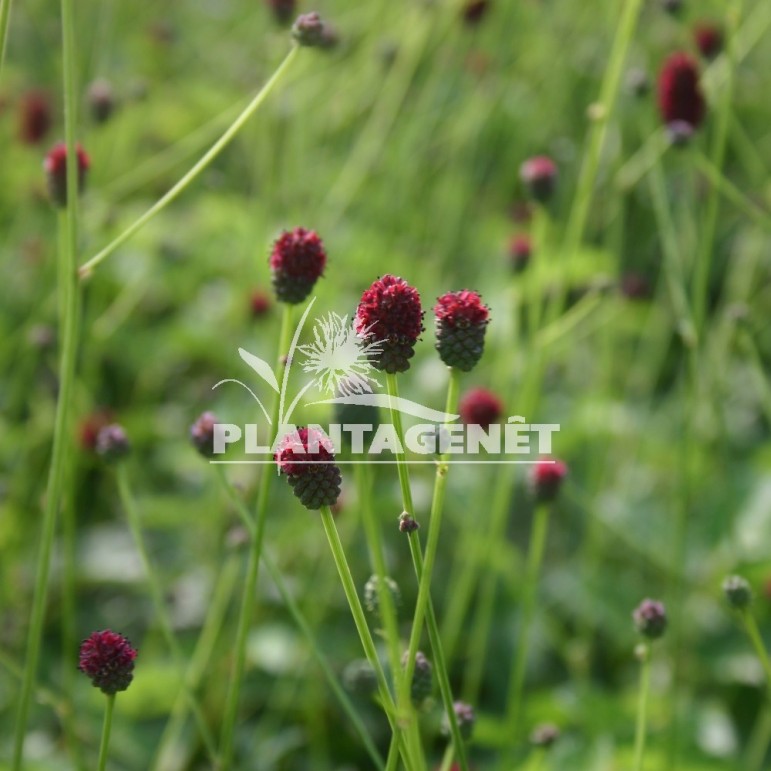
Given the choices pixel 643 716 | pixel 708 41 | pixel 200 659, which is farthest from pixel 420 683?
pixel 708 41

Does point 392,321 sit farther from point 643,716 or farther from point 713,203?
point 713,203

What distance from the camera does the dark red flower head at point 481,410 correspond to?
4.70 ft

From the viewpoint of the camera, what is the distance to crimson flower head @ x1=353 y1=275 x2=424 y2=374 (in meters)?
0.73

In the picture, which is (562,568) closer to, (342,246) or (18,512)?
(342,246)

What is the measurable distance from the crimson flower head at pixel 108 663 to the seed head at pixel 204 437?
0.94ft

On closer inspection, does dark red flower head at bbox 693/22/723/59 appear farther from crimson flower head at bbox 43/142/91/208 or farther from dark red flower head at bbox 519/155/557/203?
crimson flower head at bbox 43/142/91/208

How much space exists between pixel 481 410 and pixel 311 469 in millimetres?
750

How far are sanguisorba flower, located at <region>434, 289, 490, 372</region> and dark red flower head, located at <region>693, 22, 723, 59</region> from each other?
1302 millimetres

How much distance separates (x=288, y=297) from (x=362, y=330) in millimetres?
152

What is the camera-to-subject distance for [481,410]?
56.4 inches

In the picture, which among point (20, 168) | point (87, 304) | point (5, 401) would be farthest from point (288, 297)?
point (20, 168)

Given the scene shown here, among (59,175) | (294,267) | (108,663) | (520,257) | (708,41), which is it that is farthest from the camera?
(708,41)

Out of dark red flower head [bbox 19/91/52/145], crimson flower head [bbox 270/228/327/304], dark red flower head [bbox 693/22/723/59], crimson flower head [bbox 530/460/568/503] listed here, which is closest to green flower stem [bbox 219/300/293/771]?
crimson flower head [bbox 270/228/327/304]

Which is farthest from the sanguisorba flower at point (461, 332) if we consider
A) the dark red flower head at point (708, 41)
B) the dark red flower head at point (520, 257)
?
the dark red flower head at point (708, 41)
